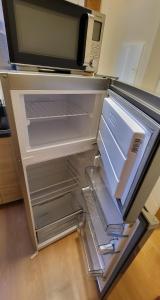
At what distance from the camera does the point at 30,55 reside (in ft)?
2.35

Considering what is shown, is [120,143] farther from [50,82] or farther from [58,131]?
[58,131]

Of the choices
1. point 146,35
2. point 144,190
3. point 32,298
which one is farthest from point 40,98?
point 32,298

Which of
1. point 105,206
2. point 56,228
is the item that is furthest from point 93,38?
point 56,228

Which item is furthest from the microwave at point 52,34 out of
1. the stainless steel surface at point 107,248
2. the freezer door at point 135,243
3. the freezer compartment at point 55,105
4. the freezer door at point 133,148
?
the stainless steel surface at point 107,248

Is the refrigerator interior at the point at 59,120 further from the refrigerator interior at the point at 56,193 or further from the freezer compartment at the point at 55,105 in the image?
the refrigerator interior at the point at 56,193

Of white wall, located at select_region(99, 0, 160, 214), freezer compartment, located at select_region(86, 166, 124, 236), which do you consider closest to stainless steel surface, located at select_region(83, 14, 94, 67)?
white wall, located at select_region(99, 0, 160, 214)

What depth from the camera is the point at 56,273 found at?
48.1 inches

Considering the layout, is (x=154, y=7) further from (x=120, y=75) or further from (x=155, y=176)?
(x=155, y=176)

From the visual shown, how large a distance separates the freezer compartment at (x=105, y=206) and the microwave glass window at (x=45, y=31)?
74 centimetres

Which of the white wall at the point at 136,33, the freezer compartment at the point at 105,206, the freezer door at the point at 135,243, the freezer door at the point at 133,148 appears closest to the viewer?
the freezer door at the point at 133,148

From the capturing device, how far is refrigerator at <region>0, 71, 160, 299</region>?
0.51m

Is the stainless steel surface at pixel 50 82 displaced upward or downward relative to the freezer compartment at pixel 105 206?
upward

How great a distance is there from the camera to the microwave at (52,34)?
65 cm

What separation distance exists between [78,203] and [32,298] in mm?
766
